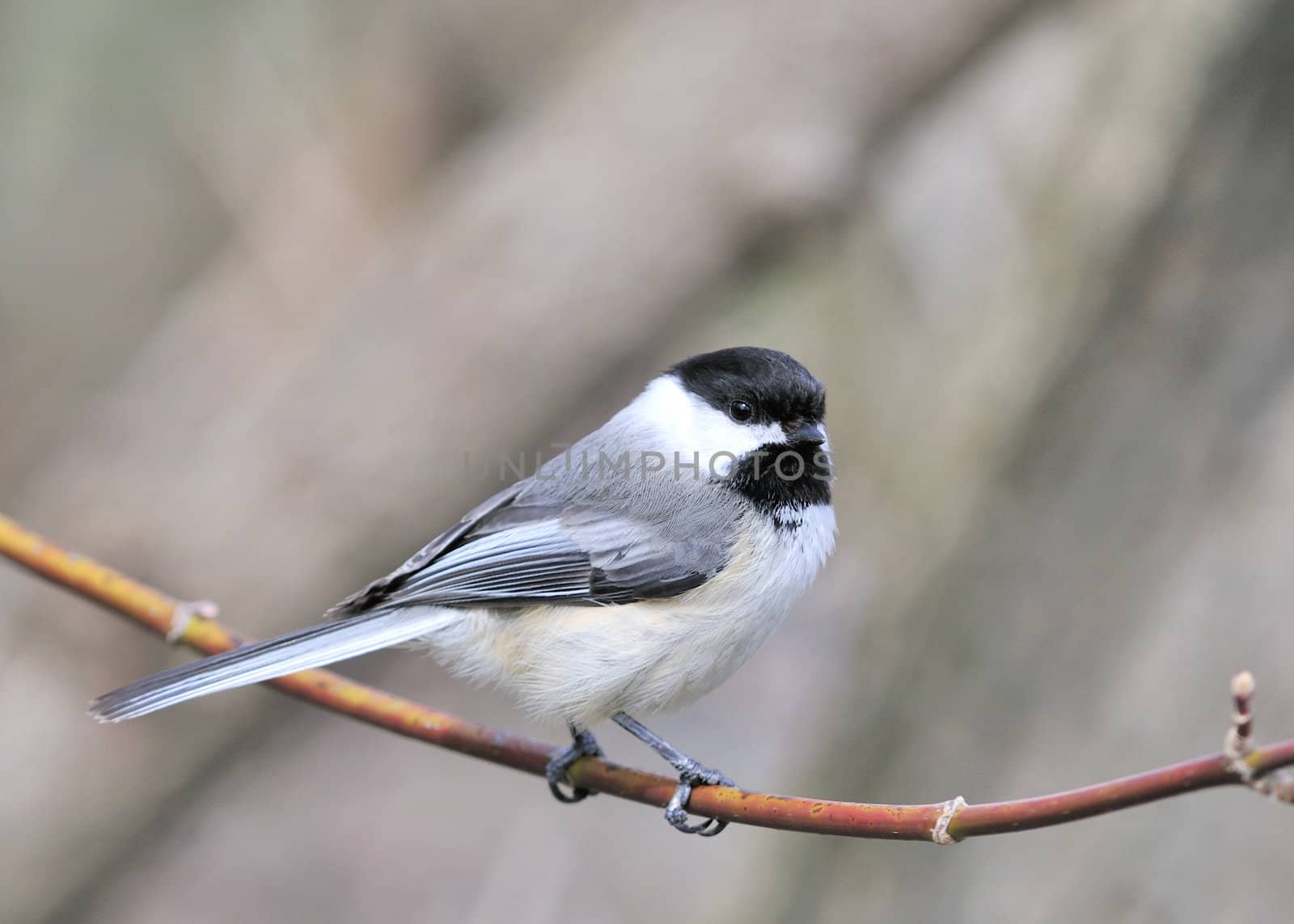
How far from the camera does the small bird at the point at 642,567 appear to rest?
178 centimetres

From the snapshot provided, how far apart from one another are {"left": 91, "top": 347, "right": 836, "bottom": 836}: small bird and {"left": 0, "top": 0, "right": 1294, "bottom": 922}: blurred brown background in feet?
3.07

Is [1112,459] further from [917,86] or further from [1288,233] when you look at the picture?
[917,86]

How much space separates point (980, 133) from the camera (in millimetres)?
3129

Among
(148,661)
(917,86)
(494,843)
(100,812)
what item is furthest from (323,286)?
(494,843)

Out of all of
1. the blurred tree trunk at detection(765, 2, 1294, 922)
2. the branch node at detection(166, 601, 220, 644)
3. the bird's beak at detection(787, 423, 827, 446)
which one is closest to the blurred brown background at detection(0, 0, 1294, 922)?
the blurred tree trunk at detection(765, 2, 1294, 922)

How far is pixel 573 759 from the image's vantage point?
1808 millimetres

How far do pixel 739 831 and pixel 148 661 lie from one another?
6.64 feet

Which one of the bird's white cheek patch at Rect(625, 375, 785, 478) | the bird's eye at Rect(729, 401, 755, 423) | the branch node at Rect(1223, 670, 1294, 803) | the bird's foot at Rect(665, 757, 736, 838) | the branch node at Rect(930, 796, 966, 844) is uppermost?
the bird's eye at Rect(729, 401, 755, 423)

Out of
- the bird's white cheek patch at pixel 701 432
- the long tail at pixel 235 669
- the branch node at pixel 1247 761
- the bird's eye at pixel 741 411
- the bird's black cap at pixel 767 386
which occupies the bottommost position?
the long tail at pixel 235 669

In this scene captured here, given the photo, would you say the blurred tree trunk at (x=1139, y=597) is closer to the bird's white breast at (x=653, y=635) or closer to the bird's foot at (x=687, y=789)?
the bird's white breast at (x=653, y=635)

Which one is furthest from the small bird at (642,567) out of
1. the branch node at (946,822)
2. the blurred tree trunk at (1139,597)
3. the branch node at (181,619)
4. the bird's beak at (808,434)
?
the blurred tree trunk at (1139,597)

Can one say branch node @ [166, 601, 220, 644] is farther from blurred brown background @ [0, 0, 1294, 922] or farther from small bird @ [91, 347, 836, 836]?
blurred brown background @ [0, 0, 1294, 922]

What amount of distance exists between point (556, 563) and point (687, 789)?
49cm

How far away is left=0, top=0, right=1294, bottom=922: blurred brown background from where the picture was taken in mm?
2434
